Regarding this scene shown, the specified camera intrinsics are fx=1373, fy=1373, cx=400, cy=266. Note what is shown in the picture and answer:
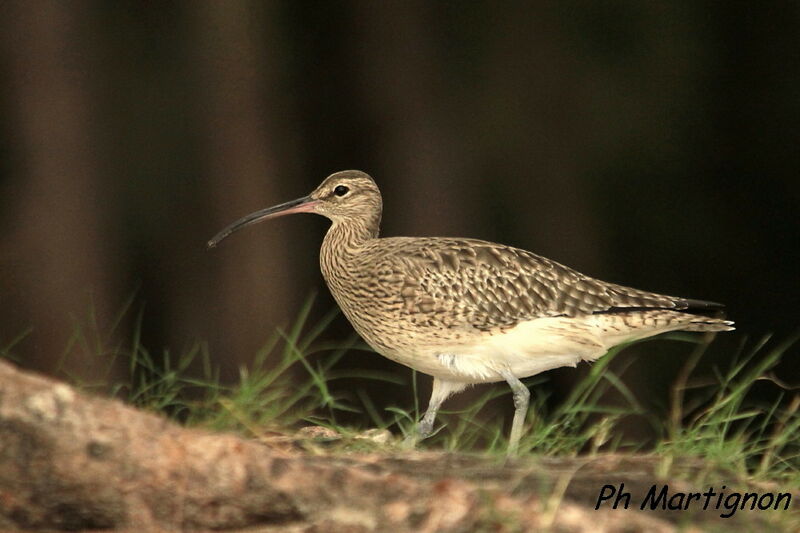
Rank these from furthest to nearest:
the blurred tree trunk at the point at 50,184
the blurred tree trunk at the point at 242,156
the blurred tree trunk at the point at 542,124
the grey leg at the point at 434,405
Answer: the blurred tree trunk at the point at 542,124 < the blurred tree trunk at the point at 242,156 < the blurred tree trunk at the point at 50,184 < the grey leg at the point at 434,405

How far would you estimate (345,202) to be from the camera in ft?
28.9

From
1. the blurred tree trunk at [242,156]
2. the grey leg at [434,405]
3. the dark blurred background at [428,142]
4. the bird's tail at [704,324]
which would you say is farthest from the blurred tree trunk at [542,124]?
the grey leg at [434,405]

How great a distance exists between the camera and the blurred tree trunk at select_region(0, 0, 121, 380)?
41.0 ft

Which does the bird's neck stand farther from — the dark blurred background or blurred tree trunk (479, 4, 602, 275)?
blurred tree trunk (479, 4, 602, 275)

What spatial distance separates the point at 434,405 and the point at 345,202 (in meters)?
1.70

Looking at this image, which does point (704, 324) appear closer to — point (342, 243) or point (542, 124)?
point (342, 243)

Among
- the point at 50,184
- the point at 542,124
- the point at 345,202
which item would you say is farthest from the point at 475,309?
the point at 542,124

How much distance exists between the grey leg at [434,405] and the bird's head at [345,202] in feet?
4.62

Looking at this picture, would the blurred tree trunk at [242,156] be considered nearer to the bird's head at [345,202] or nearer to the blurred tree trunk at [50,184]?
the blurred tree trunk at [50,184]

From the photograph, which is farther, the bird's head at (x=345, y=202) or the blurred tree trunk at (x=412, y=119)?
the blurred tree trunk at (x=412, y=119)

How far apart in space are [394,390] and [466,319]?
6.95m

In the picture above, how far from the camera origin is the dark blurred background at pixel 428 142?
13570 millimetres

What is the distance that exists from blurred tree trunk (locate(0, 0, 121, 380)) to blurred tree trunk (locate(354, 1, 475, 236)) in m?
3.01

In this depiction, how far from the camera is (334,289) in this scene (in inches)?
334
